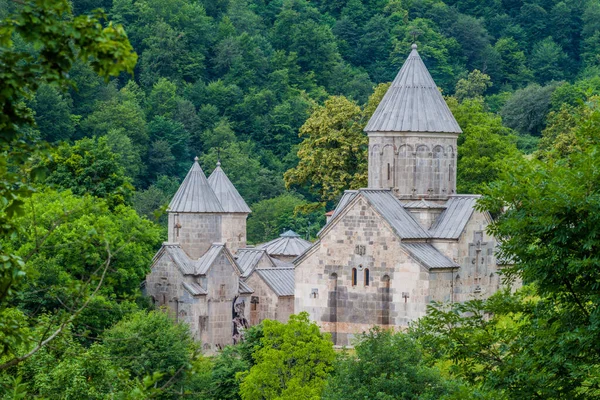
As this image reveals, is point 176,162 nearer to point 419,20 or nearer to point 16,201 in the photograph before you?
point 419,20

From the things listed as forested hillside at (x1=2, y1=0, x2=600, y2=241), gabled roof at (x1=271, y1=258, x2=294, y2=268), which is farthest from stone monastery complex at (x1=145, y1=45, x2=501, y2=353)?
forested hillside at (x1=2, y1=0, x2=600, y2=241)

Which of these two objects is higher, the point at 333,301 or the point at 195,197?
the point at 195,197

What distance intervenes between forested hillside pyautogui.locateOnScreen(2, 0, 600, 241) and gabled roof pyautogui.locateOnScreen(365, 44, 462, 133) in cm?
1297

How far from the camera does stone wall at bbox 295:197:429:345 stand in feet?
143

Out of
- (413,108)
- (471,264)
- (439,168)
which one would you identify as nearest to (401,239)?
(471,264)

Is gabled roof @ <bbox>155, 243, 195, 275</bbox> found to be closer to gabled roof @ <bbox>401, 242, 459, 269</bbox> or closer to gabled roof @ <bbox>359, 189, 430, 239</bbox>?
gabled roof @ <bbox>359, 189, 430, 239</bbox>

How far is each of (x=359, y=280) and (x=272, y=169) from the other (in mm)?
45121

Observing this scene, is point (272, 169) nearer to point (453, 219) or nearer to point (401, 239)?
point (453, 219)

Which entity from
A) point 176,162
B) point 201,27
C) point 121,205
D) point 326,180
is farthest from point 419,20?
point 121,205

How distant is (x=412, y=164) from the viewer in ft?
151

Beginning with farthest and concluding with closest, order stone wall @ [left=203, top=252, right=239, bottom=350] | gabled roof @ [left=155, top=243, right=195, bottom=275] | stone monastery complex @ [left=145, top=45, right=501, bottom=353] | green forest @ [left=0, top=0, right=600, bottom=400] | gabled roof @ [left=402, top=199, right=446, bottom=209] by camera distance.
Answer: stone wall @ [left=203, top=252, right=239, bottom=350]
gabled roof @ [left=155, top=243, right=195, bottom=275]
gabled roof @ [left=402, top=199, right=446, bottom=209]
stone monastery complex @ [left=145, top=45, right=501, bottom=353]
green forest @ [left=0, top=0, right=600, bottom=400]

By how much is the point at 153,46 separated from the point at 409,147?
51104 millimetres

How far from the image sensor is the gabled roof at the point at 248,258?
5334cm

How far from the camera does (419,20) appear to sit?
362 ft
